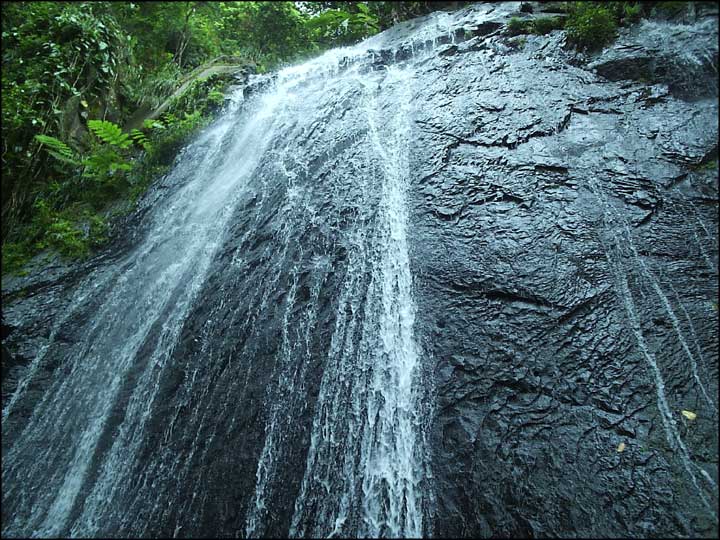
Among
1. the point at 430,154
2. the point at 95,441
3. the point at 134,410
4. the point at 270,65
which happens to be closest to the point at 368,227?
the point at 430,154

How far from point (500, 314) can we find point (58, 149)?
23.8 feet

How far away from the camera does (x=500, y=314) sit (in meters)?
3.50

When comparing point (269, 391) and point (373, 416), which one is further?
point (269, 391)

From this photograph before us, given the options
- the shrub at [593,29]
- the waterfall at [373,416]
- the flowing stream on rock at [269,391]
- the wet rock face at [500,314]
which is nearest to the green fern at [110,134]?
the flowing stream on rock at [269,391]

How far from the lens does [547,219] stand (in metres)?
3.92

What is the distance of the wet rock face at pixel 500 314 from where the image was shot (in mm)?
2746

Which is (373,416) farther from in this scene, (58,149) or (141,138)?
(141,138)

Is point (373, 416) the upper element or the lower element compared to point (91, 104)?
lower

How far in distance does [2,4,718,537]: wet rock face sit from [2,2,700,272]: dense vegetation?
2.96ft

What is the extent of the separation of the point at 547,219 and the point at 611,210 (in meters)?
0.61

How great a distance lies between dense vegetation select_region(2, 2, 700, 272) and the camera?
233 inches

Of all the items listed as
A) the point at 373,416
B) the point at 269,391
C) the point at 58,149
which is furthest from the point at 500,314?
the point at 58,149

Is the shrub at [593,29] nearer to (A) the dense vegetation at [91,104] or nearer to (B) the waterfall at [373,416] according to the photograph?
(A) the dense vegetation at [91,104]

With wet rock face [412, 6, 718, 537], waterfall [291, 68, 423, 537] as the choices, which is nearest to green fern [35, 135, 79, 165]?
waterfall [291, 68, 423, 537]
